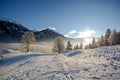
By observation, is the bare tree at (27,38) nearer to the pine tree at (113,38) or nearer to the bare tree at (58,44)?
the bare tree at (58,44)

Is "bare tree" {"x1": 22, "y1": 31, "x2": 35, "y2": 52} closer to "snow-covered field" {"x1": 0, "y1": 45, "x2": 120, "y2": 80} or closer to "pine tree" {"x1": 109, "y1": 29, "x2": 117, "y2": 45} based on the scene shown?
"snow-covered field" {"x1": 0, "y1": 45, "x2": 120, "y2": 80}

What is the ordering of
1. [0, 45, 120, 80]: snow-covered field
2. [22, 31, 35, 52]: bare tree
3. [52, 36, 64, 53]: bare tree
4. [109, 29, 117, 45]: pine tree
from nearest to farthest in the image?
[0, 45, 120, 80]: snow-covered field < [22, 31, 35, 52]: bare tree < [109, 29, 117, 45]: pine tree < [52, 36, 64, 53]: bare tree

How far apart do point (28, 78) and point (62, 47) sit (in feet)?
190

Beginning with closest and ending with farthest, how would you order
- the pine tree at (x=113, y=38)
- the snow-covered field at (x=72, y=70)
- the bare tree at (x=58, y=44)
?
1. the snow-covered field at (x=72, y=70)
2. the pine tree at (x=113, y=38)
3. the bare tree at (x=58, y=44)

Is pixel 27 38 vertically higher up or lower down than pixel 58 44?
higher up

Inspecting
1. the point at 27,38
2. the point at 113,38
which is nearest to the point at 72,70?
the point at 27,38

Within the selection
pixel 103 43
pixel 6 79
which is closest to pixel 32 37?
pixel 103 43

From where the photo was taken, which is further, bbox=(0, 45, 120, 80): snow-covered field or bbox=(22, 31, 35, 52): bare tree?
bbox=(22, 31, 35, 52): bare tree

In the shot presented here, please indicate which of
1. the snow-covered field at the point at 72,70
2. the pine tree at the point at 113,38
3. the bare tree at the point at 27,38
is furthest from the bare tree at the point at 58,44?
the snow-covered field at the point at 72,70

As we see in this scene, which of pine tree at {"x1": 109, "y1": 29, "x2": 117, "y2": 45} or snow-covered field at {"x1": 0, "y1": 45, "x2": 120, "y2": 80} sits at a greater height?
pine tree at {"x1": 109, "y1": 29, "x2": 117, "y2": 45}

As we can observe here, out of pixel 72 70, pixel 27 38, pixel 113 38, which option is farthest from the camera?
pixel 113 38

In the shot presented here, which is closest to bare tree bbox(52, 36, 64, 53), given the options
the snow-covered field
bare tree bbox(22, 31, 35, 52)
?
bare tree bbox(22, 31, 35, 52)

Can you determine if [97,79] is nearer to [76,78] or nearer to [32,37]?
[76,78]

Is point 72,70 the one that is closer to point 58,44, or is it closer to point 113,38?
point 58,44
